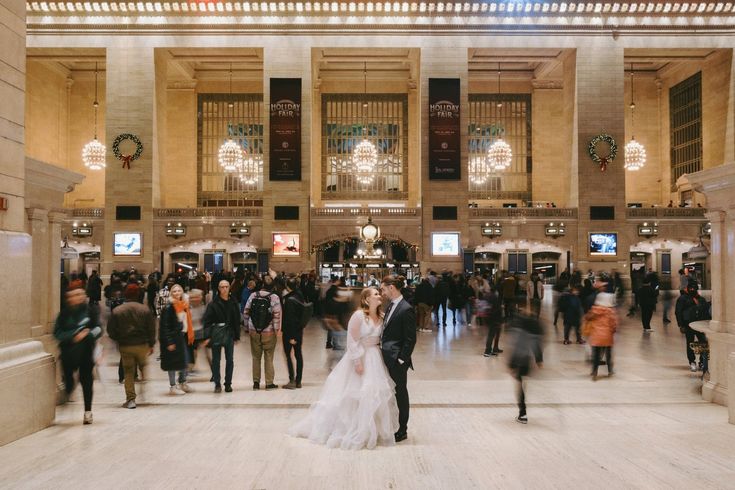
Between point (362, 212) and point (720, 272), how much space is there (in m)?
19.7

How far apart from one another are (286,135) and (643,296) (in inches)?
649

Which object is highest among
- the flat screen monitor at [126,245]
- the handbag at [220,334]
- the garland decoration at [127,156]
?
the garland decoration at [127,156]

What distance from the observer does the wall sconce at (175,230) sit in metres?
25.5

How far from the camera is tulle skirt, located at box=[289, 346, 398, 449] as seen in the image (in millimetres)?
4984

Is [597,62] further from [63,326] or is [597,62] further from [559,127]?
[63,326]

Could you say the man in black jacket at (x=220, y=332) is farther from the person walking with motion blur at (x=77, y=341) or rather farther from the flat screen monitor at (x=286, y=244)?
the flat screen monitor at (x=286, y=244)

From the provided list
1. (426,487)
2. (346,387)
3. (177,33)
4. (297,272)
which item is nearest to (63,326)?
(346,387)

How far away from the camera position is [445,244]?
25.0 m

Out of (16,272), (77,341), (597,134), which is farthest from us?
(597,134)

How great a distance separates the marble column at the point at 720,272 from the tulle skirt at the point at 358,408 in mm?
4125

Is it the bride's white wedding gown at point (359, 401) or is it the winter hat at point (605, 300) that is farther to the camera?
the winter hat at point (605, 300)

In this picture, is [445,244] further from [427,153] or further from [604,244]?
[604,244]

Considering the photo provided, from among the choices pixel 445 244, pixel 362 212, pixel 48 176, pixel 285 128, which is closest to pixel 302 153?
pixel 285 128

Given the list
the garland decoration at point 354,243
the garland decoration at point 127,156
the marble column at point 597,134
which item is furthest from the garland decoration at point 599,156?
the garland decoration at point 127,156
